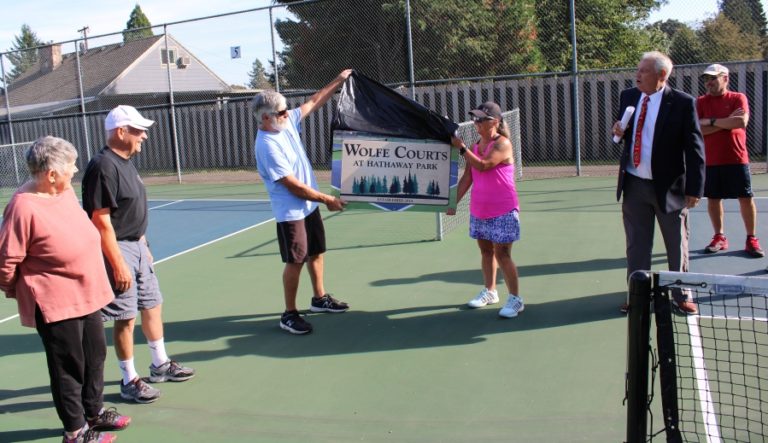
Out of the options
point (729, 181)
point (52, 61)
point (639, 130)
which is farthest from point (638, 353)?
point (52, 61)

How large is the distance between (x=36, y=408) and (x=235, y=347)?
56.4 inches

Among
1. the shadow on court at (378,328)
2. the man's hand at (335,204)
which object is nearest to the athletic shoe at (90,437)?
the shadow on court at (378,328)

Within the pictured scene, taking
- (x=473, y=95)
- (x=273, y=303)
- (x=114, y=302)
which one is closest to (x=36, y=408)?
(x=114, y=302)

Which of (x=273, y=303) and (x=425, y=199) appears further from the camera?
(x=273, y=303)

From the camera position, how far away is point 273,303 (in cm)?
664

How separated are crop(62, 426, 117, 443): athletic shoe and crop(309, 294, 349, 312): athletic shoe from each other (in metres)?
2.38

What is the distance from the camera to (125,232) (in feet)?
14.7

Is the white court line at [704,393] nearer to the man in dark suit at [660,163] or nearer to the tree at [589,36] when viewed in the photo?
the man in dark suit at [660,163]

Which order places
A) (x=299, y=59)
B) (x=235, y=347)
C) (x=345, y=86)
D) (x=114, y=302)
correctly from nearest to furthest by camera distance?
1. (x=114, y=302)
2. (x=235, y=347)
3. (x=345, y=86)
4. (x=299, y=59)

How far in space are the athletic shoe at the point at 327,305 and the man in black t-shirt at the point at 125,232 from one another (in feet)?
5.45

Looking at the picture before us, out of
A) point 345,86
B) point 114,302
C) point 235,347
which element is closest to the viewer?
point 114,302

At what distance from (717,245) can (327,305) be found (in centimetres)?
408

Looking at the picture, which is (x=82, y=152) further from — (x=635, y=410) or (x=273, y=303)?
(x=635, y=410)

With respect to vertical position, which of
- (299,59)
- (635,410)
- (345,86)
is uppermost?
(299,59)
